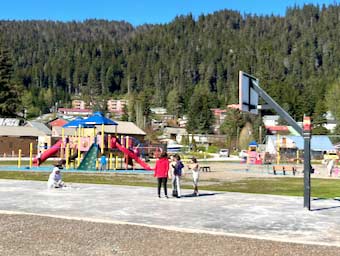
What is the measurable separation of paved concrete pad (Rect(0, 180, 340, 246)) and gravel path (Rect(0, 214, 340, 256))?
78 centimetres

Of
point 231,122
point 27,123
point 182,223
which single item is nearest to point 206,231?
point 182,223

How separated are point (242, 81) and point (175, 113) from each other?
179 meters

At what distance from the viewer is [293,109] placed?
158 meters

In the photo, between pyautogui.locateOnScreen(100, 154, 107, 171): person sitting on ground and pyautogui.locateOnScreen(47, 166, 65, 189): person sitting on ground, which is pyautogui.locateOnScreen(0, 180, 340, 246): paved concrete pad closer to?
pyautogui.locateOnScreen(47, 166, 65, 189): person sitting on ground

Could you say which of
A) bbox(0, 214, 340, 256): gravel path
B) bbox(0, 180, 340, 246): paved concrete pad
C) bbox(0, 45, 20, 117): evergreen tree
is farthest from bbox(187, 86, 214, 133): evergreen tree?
bbox(0, 214, 340, 256): gravel path

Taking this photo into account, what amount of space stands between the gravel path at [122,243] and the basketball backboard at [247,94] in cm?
568

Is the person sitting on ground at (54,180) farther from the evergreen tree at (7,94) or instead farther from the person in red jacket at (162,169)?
the evergreen tree at (7,94)

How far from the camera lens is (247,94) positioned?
1577 cm

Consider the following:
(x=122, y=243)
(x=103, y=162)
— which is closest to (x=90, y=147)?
(x=103, y=162)

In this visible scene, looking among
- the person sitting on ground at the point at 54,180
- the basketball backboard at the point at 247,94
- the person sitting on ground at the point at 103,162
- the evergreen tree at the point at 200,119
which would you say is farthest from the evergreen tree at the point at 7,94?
the basketball backboard at the point at 247,94

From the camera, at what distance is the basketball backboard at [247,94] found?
1542cm

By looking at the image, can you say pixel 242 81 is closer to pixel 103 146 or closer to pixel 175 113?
pixel 103 146

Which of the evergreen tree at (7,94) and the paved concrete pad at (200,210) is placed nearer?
the paved concrete pad at (200,210)

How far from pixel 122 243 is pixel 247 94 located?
7558mm
